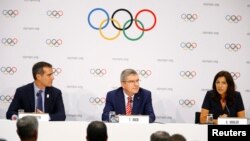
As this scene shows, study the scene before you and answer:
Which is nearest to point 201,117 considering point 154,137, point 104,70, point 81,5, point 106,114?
point 106,114

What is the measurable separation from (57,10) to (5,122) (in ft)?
9.85

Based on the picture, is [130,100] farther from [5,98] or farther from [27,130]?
[27,130]

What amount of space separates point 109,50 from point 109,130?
2.84 m

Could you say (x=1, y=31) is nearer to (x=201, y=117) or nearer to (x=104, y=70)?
(x=104, y=70)

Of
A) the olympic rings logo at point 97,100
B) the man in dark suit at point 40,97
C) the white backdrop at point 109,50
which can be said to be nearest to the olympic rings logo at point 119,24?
the white backdrop at point 109,50

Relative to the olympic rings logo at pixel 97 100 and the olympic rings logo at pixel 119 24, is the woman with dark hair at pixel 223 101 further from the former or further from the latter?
the olympic rings logo at pixel 97 100

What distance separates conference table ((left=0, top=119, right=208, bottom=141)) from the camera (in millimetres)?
5547

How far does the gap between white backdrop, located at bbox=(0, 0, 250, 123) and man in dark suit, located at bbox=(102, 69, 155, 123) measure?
1340 mm

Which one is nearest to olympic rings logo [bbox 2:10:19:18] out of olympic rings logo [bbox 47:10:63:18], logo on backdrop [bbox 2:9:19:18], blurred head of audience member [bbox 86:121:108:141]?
logo on backdrop [bbox 2:9:19:18]

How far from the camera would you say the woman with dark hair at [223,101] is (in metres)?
6.94

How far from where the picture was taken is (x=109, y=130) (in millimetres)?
5562

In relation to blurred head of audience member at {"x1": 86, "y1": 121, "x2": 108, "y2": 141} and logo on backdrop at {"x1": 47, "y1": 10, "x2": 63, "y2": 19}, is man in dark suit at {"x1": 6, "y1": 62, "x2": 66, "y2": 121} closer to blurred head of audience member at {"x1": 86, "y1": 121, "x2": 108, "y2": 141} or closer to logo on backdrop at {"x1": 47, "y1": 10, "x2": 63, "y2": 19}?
logo on backdrop at {"x1": 47, "y1": 10, "x2": 63, "y2": 19}

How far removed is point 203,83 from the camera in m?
8.29

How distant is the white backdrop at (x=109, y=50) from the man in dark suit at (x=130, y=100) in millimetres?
1340
